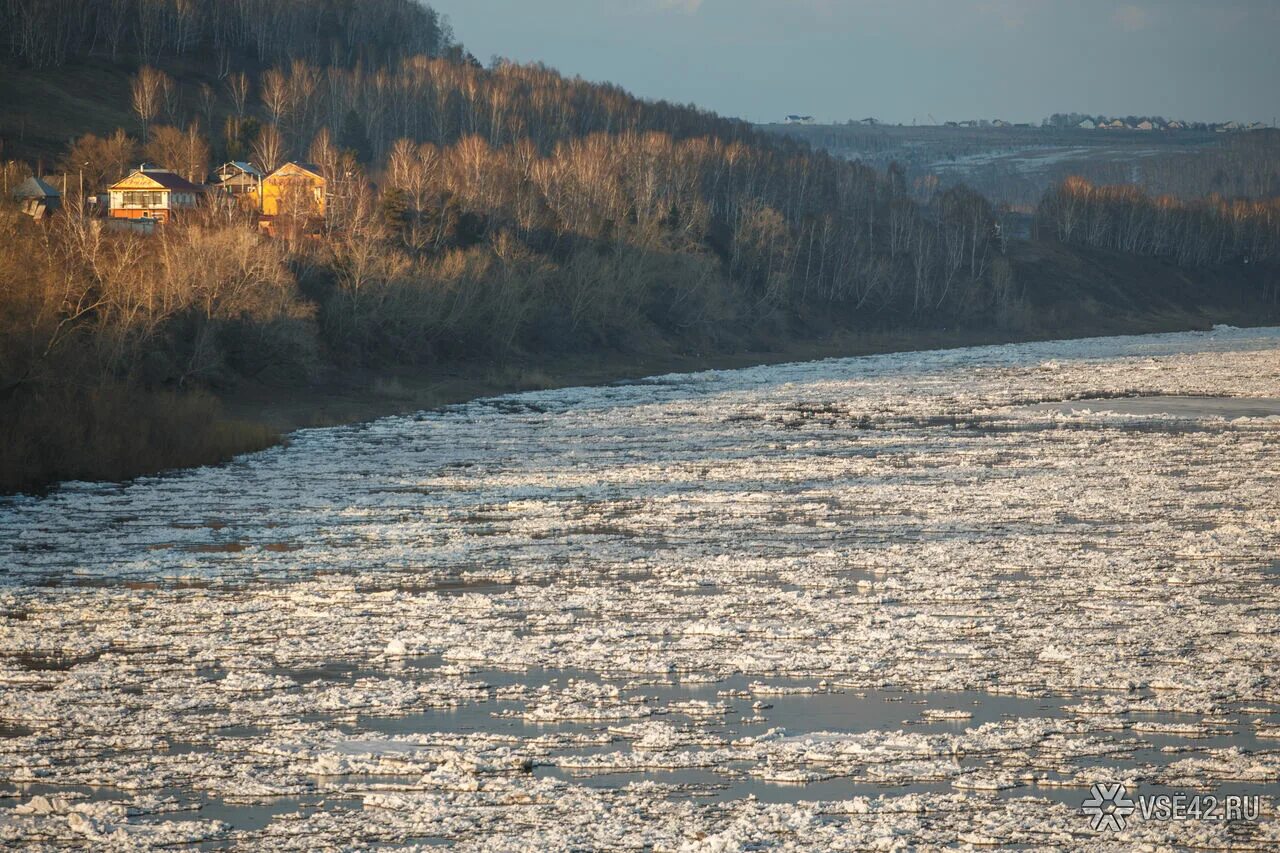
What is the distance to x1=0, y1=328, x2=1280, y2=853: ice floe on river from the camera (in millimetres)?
10422

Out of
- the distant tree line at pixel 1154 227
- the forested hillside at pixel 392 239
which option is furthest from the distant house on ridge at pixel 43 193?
the distant tree line at pixel 1154 227

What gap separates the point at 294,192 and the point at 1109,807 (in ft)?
198

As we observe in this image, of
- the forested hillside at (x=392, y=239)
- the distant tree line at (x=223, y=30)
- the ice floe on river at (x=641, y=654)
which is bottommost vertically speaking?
the ice floe on river at (x=641, y=654)

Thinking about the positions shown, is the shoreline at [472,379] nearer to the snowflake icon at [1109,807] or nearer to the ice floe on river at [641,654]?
the ice floe on river at [641,654]

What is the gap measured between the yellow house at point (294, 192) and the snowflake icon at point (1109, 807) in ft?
180

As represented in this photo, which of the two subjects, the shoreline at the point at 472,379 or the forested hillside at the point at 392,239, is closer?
the forested hillside at the point at 392,239

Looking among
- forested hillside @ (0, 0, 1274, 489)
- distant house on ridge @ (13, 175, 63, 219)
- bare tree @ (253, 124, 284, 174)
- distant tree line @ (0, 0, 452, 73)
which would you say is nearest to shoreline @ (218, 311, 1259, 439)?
forested hillside @ (0, 0, 1274, 489)

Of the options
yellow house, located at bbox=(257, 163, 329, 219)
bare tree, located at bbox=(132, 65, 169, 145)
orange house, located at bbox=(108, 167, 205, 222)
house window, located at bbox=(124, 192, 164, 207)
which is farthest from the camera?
bare tree, located at bbox=(132, 65, 169, 145)

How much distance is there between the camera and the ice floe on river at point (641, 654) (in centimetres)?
1042

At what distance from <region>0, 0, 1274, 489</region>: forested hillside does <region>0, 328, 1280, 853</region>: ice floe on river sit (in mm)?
8544

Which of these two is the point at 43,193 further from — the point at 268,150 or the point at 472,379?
the point at 472,379

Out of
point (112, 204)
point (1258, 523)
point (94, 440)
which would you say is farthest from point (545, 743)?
point (112, 204)

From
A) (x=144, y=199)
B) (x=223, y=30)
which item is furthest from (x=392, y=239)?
(x=223, y=30)

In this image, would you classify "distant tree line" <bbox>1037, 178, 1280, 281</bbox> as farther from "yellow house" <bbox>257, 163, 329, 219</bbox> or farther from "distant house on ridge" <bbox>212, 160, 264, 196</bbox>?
"yellow house" <bbox>257, 163, 329, 219</bbox>
